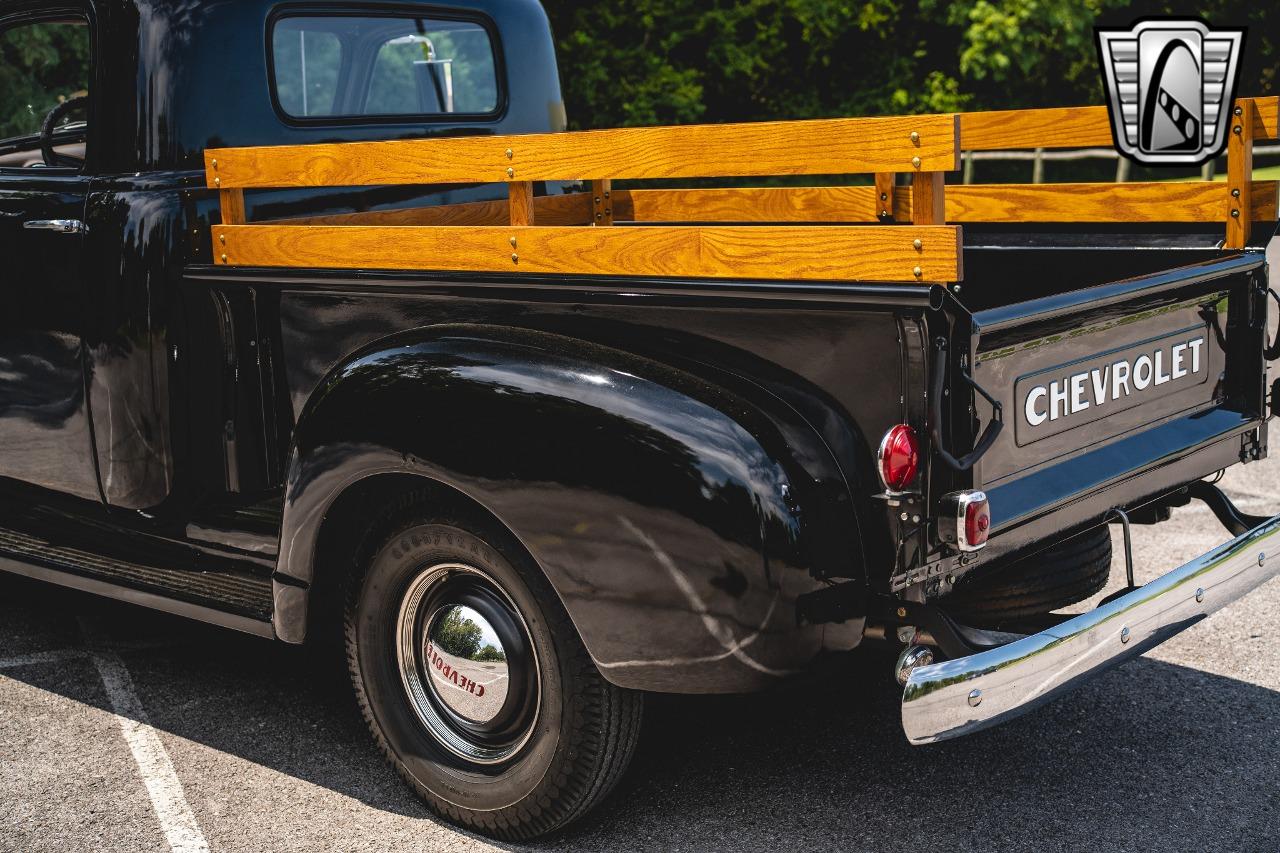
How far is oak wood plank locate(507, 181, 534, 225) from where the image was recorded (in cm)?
289

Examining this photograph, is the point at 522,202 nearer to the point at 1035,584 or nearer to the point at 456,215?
the point at 456,215

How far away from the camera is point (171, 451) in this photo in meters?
3.45

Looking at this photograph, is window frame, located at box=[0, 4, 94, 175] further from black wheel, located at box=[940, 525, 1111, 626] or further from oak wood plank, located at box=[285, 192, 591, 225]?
black wheel, located at box=[940, 525, 1111, 626]

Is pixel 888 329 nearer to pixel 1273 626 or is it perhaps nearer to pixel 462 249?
pixel 462 249

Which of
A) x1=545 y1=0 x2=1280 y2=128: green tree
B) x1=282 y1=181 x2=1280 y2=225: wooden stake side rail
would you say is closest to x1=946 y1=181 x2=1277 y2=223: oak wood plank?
x1=282 y1=181 x2=1280 y2=225: wooden stake side rail

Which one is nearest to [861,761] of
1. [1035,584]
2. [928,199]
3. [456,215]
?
[1035,584]

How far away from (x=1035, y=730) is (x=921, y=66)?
66.8 ft

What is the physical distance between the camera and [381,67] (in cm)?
414

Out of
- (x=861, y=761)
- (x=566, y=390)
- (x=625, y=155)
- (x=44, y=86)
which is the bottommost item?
(x=861, y=761)

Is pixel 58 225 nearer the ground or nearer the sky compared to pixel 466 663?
nearer the sky

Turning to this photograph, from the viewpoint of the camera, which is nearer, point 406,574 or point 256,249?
point 406,574

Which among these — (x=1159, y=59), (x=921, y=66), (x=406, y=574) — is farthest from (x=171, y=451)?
(x=921, y=66)

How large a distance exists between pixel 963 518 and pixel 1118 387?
78 cm

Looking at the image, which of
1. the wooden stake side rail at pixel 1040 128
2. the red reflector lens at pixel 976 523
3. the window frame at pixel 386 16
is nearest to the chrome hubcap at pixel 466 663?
the red reflector lens at pixel 976 523
